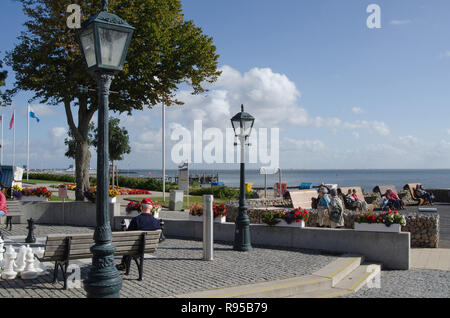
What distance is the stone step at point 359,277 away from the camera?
26.6ft

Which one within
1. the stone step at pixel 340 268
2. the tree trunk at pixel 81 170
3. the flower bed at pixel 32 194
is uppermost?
the tree trunk at pixel 81 170

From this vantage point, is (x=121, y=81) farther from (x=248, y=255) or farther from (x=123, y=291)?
(x=123, y=291)

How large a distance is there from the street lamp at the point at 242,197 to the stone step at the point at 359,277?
111 inches

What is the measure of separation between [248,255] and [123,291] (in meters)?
4.11

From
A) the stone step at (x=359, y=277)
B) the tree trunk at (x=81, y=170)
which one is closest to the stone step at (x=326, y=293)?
the stone step at (x=359, y=277)

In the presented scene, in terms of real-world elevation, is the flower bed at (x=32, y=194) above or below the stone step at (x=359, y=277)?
above

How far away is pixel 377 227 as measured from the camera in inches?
421

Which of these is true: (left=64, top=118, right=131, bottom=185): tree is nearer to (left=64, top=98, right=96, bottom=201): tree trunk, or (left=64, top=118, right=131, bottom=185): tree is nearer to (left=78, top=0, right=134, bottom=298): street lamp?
(left=64, top=98, right=96, bottom=201): tree trunk

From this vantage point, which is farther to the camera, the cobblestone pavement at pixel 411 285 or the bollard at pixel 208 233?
the bollard at pixel 208 233

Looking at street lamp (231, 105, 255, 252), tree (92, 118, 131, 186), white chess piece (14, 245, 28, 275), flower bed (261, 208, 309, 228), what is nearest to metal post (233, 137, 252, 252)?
street lamp (231, 105, 255, 252)

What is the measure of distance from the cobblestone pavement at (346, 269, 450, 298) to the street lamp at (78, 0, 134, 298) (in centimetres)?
442

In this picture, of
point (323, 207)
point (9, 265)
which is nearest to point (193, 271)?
point (9, 265)

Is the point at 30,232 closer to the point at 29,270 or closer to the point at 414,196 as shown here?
the point at 29,270

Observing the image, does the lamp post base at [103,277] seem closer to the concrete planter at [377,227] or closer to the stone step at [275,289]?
the stone step at [275,289]
